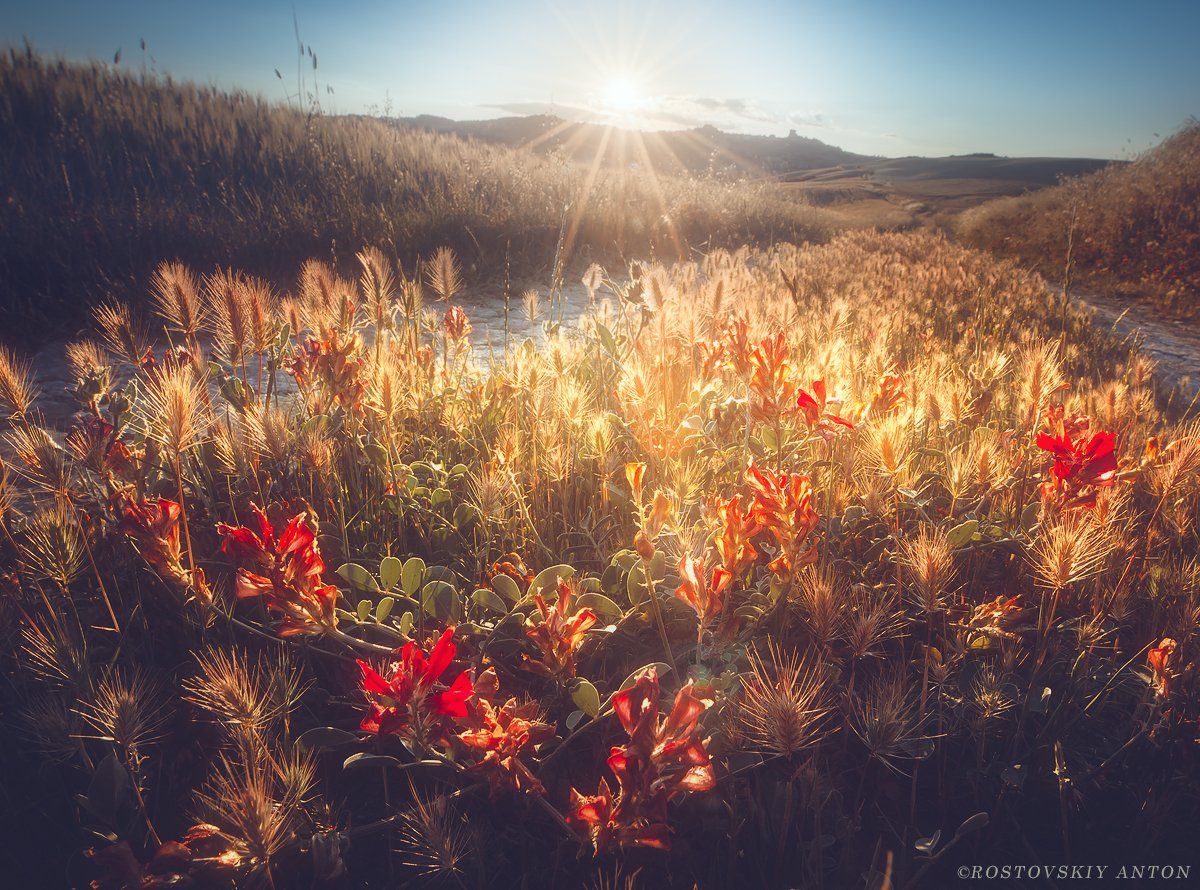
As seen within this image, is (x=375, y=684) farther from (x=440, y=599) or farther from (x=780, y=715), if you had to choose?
(x=780, y=715)

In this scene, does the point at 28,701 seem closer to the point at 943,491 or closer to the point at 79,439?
the point at 79,439

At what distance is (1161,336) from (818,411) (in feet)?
22.0

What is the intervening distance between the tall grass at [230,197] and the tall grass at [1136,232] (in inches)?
232

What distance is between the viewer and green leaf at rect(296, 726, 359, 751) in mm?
1207

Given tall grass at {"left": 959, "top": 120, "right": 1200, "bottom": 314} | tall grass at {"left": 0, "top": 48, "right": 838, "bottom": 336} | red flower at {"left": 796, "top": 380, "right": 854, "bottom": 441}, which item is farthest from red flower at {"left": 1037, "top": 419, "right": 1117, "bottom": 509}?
tall grass at {"left": 959, "top": 120, "right": 1200, "bottom": 314}

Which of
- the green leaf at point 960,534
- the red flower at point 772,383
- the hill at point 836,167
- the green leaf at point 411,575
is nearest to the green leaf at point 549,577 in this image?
the green leaf at point 411,575

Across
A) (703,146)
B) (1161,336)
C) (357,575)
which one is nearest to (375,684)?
(357,575)

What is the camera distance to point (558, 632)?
1.31 m

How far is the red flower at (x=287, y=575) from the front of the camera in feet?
3.80

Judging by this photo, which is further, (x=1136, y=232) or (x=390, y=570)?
(x=1136, y=232)

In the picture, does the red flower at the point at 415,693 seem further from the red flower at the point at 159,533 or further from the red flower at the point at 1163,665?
the red flower at the point at 1163,665

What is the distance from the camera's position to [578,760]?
1365mm

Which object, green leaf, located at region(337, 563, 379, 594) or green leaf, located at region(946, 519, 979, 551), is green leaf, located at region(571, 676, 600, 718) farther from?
green leaf, located at region(946, 519, 979, 551)

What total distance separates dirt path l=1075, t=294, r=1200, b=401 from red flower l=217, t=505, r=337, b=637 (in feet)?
14.1
